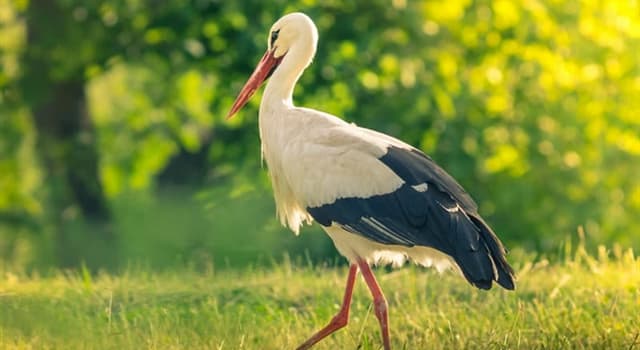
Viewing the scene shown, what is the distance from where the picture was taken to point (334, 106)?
41.5 ft

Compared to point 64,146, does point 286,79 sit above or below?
above

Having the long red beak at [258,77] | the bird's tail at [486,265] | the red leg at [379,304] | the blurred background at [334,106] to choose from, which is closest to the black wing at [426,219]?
the bird's tail at [486,265]

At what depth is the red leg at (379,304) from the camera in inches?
239

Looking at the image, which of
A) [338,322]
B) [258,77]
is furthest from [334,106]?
[338,322]

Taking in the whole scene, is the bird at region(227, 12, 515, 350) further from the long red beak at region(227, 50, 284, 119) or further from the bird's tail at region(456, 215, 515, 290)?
the long red beak at region(227, 50, 284, 119)

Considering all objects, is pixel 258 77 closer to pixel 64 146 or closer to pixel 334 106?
pixel 334 106

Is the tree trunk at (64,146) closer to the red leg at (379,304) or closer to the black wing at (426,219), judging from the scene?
the red leg at (379,304)

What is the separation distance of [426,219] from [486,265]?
1.18ft

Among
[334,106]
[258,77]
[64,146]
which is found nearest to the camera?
[258,77]

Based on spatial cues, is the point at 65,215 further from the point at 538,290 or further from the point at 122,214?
the point at 538,290

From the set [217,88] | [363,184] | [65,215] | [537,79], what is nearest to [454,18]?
[537,79]

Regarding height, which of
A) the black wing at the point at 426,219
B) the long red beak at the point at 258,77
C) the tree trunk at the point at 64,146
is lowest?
the tree trunk at the point at 64,146

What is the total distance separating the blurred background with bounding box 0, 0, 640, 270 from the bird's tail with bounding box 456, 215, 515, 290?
552cm

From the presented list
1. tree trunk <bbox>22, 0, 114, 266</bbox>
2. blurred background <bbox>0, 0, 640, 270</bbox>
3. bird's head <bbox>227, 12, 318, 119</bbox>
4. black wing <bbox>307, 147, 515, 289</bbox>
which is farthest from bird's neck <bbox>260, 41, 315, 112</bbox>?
tree trunk <bbox>22, 0, 114, 266</bbox>
